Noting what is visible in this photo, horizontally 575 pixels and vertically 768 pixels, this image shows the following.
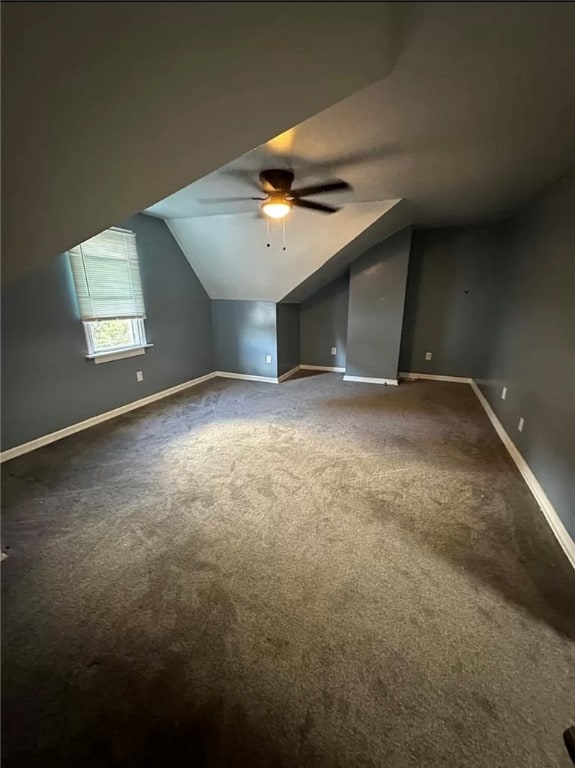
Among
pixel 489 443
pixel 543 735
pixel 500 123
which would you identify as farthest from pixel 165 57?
pixel 489 443

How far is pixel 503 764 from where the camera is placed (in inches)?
39.6

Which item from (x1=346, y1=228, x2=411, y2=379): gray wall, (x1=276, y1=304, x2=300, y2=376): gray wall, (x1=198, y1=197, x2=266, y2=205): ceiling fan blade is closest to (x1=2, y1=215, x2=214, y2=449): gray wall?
(x1=198, y1=197, x2=266, y2=205): ceiling fan blade

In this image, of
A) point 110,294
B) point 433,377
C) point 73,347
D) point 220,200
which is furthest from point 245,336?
point 433,377

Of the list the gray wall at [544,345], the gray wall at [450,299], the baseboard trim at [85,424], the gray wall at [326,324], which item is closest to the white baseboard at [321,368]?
the gray wall at [326,324]

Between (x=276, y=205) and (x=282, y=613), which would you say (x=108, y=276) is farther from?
(x=282, y=613)

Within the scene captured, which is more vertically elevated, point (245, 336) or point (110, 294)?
point (110, 294)

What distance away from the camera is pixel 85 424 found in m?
3.33

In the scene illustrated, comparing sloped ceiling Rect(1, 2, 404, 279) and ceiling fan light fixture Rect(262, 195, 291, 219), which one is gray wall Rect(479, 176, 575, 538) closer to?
sloped ceiling Rect(1, 2, 404, 279)

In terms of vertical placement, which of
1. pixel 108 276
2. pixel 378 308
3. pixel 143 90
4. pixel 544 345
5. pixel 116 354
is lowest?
pixel 116 354

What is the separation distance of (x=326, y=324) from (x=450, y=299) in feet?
6.06

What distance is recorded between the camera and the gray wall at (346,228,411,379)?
14.3 feet

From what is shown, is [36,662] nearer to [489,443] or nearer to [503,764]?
[503,764]

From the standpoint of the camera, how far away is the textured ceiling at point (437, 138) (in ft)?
3.78

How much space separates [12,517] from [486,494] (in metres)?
3.10
